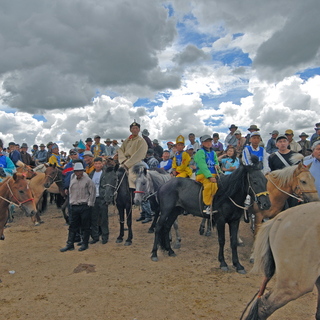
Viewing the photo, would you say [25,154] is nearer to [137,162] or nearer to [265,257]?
[137,162]

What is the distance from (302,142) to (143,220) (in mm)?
9264

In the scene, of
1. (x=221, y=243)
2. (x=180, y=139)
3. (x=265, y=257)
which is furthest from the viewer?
(x=180, y=139)

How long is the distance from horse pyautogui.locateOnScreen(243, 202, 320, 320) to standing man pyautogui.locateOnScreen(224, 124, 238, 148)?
9236mm

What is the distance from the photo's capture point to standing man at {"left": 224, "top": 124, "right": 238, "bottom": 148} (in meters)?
12.3

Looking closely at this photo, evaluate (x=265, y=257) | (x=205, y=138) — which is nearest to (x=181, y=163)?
(x=205, y=138)

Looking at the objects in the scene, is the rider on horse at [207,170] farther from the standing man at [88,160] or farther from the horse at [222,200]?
the standing man at [88,160]

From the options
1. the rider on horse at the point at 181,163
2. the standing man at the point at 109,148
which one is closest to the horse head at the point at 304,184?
the rider on horse at the point at 181,163

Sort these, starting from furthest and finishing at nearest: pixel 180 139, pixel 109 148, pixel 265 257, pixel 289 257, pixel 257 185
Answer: pixel 109 148 → pixel 180 139 → pixel 257 185 → pixel 265 257 → pixel 289 257

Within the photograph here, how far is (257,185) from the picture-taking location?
5406 mm

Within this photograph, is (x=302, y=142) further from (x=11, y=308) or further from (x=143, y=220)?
(x=11, y=308)

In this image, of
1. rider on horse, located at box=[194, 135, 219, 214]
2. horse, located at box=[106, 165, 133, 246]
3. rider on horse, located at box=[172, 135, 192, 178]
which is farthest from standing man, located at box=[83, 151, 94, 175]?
rider on horse, located at box=[194, 135, 219, 214]

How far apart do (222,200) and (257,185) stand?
0.90 m

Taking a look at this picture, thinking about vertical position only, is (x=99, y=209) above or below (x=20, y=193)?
below

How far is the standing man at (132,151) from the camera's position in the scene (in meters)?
7.82
